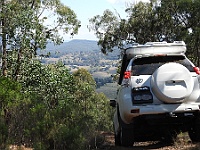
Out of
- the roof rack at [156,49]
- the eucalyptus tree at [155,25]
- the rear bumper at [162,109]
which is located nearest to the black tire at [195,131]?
the rear bumper at [162,109]

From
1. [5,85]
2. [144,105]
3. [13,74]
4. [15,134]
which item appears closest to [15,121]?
[15,134]

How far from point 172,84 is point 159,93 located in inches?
10.6

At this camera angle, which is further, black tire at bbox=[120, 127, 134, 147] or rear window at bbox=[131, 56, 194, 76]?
black tire at bbox=[120, 127, 134, 147]

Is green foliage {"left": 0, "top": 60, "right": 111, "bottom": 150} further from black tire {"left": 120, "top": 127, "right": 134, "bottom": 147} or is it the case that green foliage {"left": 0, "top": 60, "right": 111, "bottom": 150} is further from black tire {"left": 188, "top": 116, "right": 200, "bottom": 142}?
black tire {"left": 188, "top": 116, "right": 200, "bottom": 142}

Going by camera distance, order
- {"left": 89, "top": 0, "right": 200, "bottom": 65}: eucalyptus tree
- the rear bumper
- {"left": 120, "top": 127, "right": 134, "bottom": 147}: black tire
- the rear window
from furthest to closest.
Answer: {"left": 89, "top": 0, "right": 200, "bottom": 65}: eucalyptus tree
{"left": 120, "top": 127, "right": 134, "bottom": 147}: black tire
the rear window
the rear bumper

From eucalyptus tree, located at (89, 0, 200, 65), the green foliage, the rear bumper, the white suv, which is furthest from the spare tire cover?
eucalyptus tree, located at (89, 0, 200, 65)

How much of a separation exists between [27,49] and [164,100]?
848 centimetres

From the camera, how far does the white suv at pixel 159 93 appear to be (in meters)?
6.03

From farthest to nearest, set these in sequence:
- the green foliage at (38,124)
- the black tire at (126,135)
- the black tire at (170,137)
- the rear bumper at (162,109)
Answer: the black tire at (170,137) < the green foliage at (38,124) < the black tire at (126,135) < the rear bumper at (162,109)

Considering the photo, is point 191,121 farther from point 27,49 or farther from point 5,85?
point 27,49

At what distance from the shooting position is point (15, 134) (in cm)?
712

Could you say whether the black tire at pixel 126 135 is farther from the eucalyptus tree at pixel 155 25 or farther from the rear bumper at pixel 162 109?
the eucalyptus tree at pixel 155 25

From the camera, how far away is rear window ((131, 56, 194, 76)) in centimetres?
653

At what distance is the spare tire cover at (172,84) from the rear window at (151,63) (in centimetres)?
43
